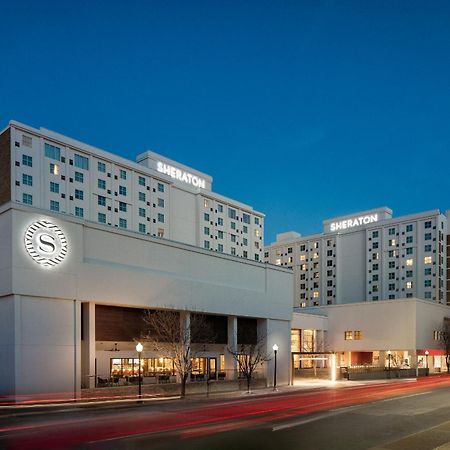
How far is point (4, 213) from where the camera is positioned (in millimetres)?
33438

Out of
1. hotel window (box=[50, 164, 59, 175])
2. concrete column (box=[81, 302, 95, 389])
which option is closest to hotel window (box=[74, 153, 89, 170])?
hotel window (box=[50, 164, 59, 175])

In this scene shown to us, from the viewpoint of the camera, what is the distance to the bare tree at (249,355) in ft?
151

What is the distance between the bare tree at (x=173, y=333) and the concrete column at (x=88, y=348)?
5579 mm

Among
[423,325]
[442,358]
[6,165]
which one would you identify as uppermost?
[6,165]

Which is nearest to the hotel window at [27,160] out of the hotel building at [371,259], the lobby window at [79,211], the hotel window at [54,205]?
the hotel window at [54,205]

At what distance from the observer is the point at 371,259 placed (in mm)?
119062

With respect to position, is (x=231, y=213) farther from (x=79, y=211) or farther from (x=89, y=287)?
(x=89, y=287)

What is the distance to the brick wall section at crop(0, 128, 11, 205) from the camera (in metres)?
67.6

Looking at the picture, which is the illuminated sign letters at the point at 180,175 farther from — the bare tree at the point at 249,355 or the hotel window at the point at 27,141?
the bare tree at the point at 249,355

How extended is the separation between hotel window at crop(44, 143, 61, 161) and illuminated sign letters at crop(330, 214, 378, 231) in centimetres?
7522

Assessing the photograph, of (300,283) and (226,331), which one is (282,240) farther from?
(226,331)

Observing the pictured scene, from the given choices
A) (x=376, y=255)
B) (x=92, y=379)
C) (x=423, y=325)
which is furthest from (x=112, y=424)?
(x=376, y=255)

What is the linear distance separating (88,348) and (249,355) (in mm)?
16328

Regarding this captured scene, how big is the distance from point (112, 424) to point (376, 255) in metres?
104
